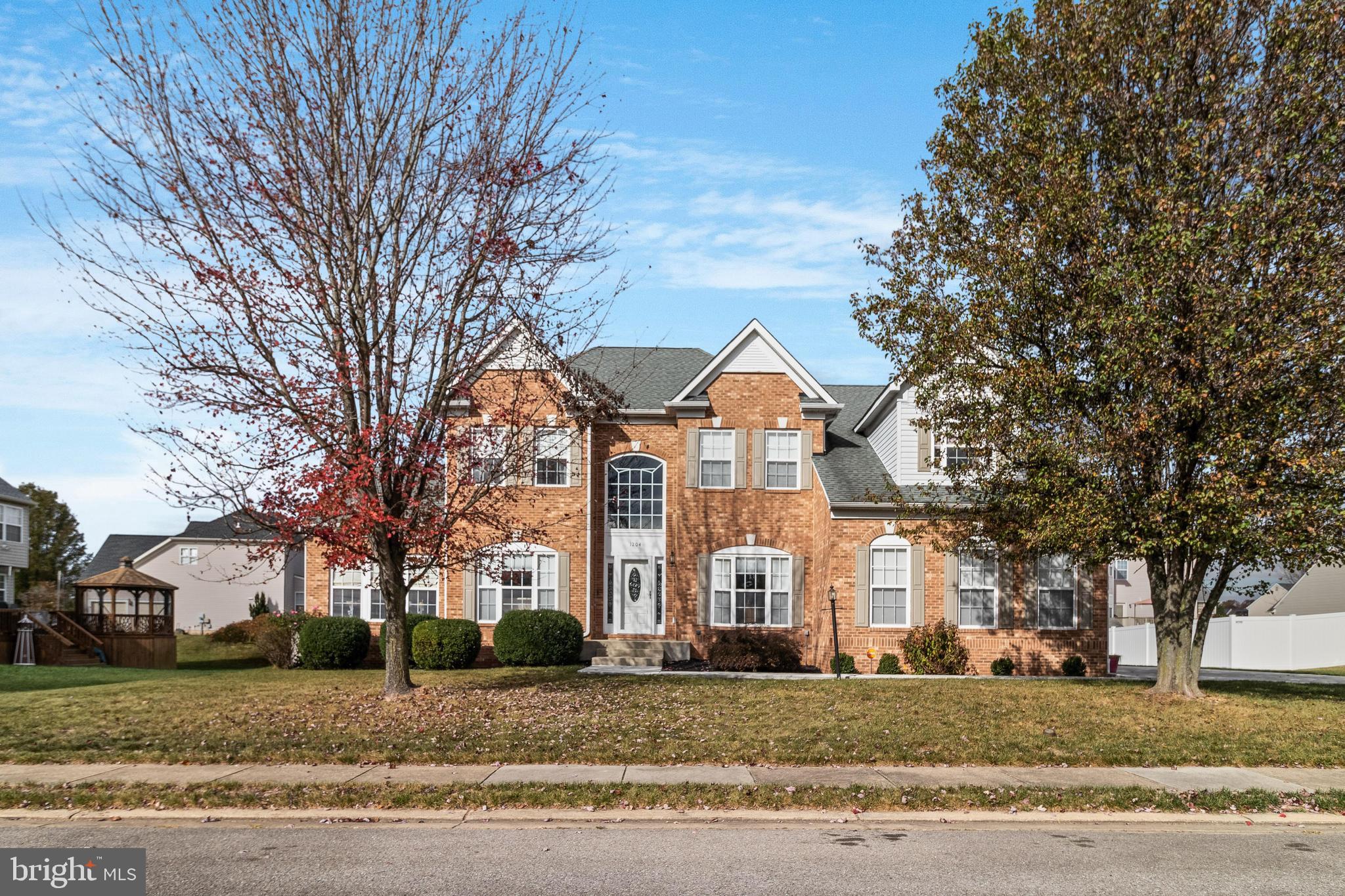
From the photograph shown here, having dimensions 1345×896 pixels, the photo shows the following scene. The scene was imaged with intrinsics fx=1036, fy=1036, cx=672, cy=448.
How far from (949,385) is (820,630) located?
352 inches

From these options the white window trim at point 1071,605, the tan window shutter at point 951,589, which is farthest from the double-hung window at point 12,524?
the white window trim at point 1071,605

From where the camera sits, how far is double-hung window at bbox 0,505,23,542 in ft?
152

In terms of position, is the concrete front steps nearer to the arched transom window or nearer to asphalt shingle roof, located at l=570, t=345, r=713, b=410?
the arched transom window

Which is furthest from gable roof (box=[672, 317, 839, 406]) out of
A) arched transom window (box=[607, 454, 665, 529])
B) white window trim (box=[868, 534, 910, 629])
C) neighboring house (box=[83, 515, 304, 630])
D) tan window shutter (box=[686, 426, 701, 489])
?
neighboring house (box=[83, 515, 304, 630])

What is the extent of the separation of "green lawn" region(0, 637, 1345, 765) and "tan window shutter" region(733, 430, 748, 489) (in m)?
7.80

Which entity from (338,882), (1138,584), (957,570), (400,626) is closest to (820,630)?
(957,570)

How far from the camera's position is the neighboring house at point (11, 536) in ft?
150

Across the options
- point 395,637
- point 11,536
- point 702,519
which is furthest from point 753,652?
point 11,536

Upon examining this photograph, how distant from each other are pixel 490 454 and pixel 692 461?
9301 mm

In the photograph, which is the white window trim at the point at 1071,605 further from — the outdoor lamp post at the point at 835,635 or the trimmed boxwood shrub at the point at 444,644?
the trimmed boxwood shrub at the point at 444,644

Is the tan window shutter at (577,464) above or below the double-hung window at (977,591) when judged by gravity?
above

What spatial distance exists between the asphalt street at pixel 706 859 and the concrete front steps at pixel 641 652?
16685 millimetres

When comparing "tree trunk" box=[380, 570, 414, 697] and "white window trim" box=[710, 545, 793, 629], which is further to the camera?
"white window trim" box=[710, 545, 793, 629]

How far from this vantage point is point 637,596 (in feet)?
89.4
